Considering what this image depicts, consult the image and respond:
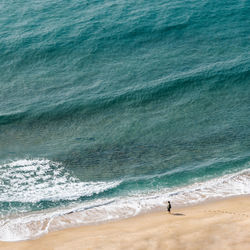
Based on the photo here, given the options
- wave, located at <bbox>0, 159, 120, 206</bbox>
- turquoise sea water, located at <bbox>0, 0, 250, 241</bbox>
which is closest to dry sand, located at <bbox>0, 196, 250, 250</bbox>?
turquoise sea water, located at <bbox>0, 0, 250, 241</bbox>

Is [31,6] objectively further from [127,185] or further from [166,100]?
[127,185]

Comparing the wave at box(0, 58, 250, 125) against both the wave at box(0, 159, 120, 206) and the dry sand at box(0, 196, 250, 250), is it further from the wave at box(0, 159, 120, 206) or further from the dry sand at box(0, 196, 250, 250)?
the dry sand at box(0, 196, 250, 250)

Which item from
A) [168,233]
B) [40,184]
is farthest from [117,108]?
[168,233]

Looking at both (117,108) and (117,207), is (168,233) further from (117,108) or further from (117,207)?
(117,108)

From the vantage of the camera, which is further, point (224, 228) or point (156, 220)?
point (156, 220)

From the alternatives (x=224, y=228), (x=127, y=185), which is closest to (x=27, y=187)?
(x=127, y=185)

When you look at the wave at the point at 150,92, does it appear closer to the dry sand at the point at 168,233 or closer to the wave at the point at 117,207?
the wave at the point at 117,207
